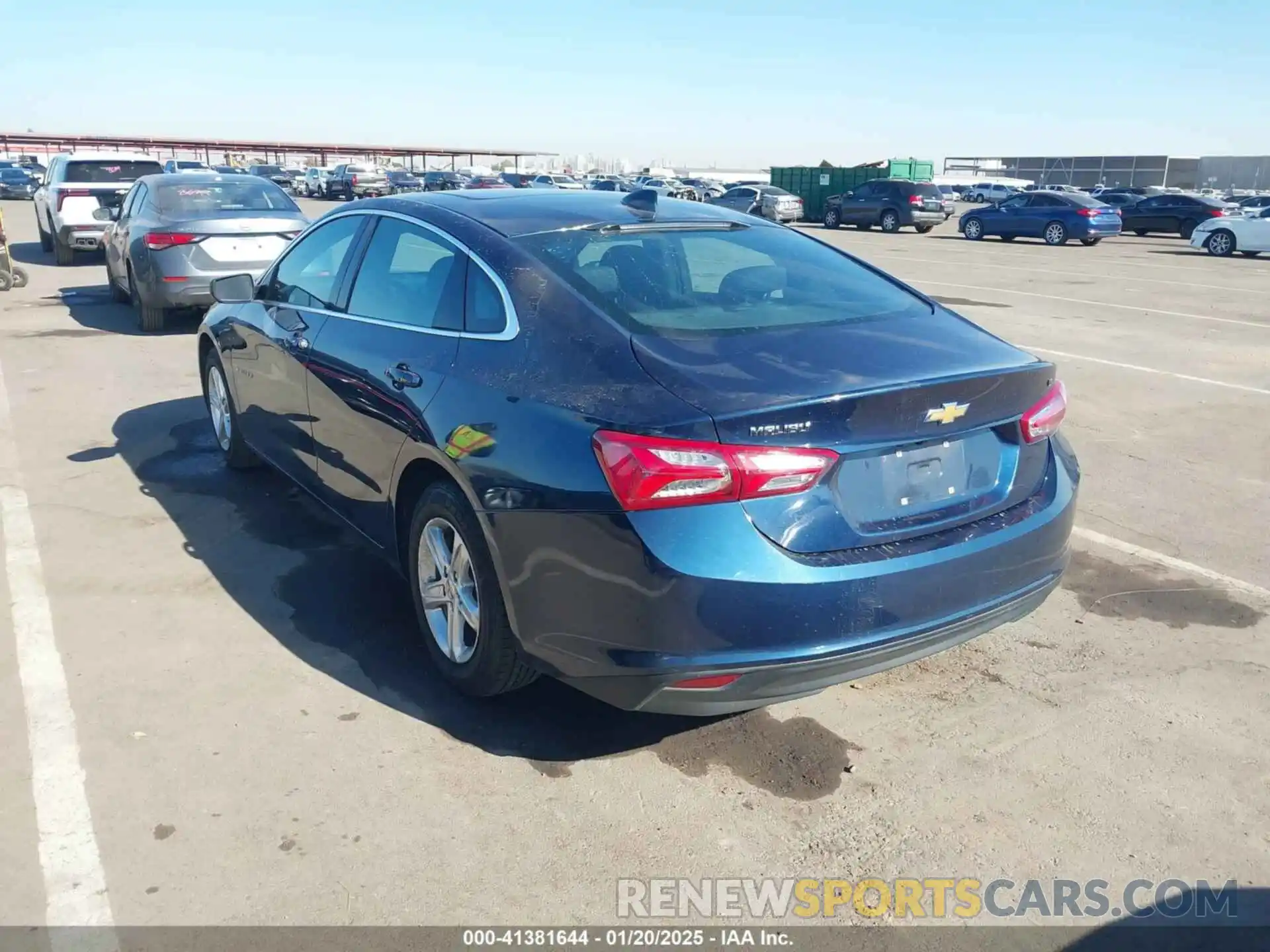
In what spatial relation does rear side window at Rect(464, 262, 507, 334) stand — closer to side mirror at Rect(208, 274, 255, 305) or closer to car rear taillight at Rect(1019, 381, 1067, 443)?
car rear taillight at Rect(1019, 381, 1067, 443)

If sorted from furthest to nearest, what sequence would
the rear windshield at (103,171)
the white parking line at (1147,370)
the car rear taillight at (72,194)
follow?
the rear windshield at (103,171) < the car rear taillight at (72,194) < the white parking line at (1147,370)

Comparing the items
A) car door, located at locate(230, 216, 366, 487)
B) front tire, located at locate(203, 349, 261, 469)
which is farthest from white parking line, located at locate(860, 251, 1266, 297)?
car door, located at locate(230, 216, 366, 487)

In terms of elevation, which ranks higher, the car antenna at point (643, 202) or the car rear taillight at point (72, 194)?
the car antenna at point (643, 202)

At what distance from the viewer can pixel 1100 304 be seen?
14492mm

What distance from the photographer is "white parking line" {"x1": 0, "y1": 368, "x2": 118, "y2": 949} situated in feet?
8.89

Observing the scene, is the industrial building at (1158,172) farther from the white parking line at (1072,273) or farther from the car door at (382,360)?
the car door at (382,360)

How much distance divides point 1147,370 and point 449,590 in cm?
814

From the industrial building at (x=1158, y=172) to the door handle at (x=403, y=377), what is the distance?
8834 cm

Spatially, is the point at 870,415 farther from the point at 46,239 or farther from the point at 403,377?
the point at 46,239

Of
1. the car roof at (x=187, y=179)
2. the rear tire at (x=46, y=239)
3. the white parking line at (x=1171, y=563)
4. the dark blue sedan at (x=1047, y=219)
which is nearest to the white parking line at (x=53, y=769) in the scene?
the white parking line at (x=1171, y=563)

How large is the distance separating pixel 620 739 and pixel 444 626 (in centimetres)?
77

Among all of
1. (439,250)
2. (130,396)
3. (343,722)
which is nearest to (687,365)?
(439,250)

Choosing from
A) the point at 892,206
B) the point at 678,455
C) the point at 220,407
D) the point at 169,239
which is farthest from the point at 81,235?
the point at 892,206

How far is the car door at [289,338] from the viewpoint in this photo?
461 centimetres
